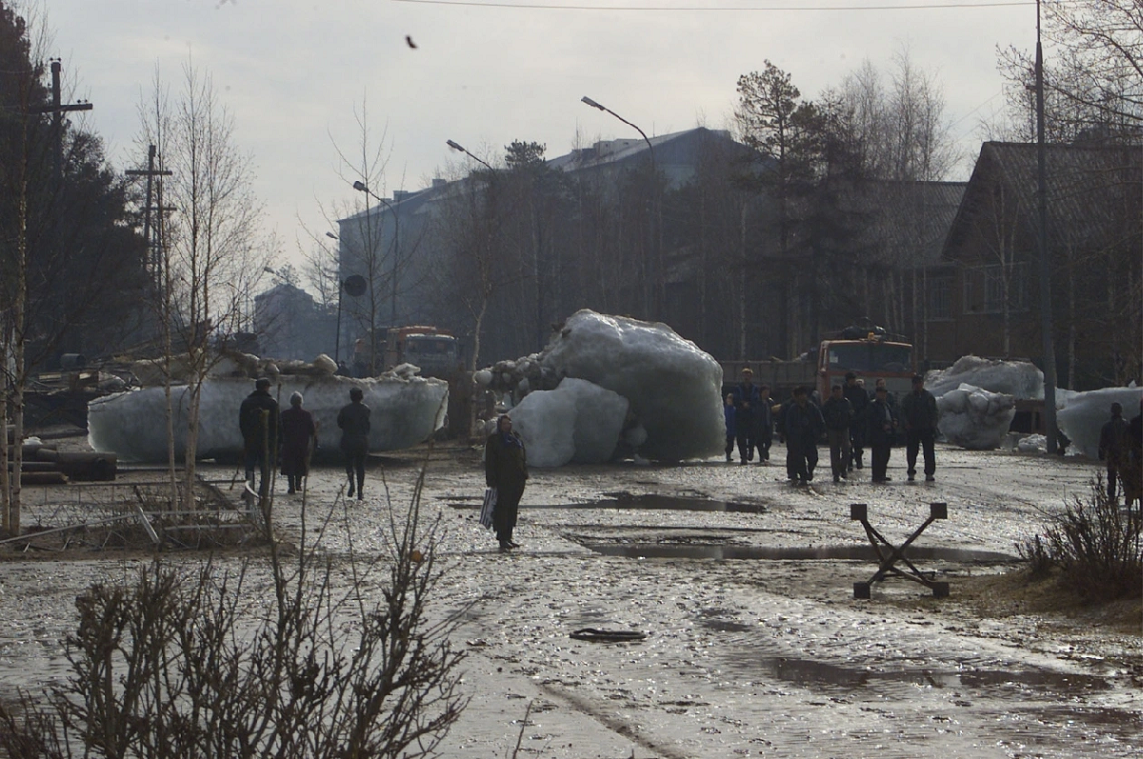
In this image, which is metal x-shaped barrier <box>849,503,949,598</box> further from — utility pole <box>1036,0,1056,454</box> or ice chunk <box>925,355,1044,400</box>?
ice chunk <box>925,355,1044,400</box>

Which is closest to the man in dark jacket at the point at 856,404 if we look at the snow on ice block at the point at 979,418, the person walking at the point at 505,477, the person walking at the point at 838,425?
the person walking at the point at 838,425

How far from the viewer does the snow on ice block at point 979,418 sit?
33.2 metres

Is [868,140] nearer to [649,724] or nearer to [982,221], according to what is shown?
[982,221]

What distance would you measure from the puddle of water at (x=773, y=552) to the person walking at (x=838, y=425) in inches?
312

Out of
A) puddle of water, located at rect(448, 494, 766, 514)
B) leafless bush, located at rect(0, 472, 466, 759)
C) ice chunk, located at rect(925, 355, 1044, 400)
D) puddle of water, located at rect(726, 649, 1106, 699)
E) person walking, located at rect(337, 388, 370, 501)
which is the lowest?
→ puddle of water, located at rect(726, 649, 1106, 699)

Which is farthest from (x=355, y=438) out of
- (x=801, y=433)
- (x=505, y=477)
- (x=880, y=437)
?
(x=880, y=437)

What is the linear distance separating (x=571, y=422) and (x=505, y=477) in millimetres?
12307

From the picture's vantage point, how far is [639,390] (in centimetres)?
2736

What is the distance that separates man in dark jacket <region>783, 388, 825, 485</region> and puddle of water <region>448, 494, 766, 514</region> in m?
2.53

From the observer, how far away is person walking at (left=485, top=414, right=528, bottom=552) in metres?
13.5

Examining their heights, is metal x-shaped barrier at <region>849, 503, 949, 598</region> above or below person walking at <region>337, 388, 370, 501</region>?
below

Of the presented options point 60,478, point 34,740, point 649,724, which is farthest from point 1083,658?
point 60,478

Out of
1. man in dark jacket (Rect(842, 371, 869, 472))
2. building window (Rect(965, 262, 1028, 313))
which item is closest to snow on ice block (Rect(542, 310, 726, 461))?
man in dark jacket (Rect(842, 371, 869, 472))

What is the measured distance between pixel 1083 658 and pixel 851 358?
94.7ft
